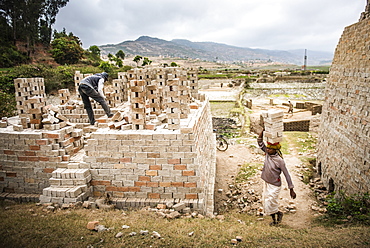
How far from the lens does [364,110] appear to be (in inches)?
258

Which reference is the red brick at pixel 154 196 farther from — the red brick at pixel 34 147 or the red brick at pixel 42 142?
the red brick at pixel 34 147

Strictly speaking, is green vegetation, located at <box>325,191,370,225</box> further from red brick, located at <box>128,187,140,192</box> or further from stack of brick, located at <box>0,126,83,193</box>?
stack of brick, located at <box>0,126,83,193</box>

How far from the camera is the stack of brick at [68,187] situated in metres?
5.55

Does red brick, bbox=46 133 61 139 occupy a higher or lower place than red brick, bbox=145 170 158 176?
higher

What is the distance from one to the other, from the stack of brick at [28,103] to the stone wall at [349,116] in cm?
858

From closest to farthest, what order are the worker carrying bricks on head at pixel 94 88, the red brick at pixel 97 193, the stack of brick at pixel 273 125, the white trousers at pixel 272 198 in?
the stack of brick at pixel 273 125 → the white trousers at pixel 272 198 → the red brick at pixel 97 193 → the worker carrying bricks on head at pixel 94 88

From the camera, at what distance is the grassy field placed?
417 cm

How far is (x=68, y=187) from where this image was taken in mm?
5746

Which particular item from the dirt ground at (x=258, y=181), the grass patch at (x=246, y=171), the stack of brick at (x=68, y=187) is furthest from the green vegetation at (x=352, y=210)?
the stack of brick at (x=68, y=187)

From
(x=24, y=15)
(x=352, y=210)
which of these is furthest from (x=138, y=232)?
(x=24, y=15)

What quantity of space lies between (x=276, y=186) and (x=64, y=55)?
44557 millimetres

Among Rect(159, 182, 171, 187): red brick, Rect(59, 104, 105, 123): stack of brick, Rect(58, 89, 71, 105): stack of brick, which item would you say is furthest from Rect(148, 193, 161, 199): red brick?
Rect(58, 89, 71, 105): stack of brick

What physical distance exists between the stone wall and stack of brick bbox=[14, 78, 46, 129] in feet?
28.2

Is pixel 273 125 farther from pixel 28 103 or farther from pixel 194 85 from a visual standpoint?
pixel 28 103
